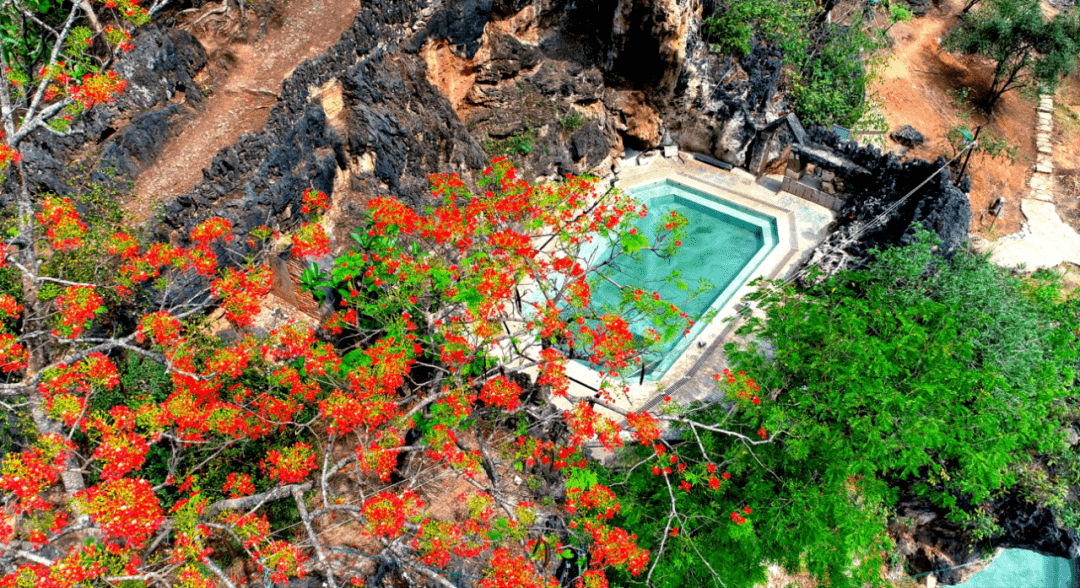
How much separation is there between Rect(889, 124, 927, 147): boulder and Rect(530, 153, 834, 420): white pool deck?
629 centimetres

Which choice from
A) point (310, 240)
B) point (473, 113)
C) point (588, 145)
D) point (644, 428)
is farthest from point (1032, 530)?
point (473, 113)

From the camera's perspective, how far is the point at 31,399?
8750mm

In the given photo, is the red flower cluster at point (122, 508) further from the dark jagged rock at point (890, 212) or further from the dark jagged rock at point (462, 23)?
the dark jagged rock at point (890, 212)

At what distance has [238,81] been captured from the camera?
14609mm

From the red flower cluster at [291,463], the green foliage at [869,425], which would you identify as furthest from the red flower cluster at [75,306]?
the green foliage at [869,425]

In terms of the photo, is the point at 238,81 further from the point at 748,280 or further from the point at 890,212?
the point at 890,212

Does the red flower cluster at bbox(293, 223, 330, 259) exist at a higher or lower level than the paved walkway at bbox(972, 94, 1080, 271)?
higher

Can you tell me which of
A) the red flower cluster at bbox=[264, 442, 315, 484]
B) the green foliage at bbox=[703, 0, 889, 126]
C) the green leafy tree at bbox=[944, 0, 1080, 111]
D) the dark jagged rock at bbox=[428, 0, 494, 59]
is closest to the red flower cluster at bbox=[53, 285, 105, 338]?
the red flower cluster at bbox=[264, 442, 315, 484]

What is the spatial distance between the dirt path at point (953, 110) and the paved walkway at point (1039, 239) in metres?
0.34

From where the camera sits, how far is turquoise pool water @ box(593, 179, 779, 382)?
55.2ft

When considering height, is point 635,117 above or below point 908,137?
above

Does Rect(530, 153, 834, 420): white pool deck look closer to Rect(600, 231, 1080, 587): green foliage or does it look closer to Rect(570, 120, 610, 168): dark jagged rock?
Rect(570, 120, 610, 168): dark jagged rock

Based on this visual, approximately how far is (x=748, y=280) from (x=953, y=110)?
1531 cm

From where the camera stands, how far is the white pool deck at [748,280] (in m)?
15.0
